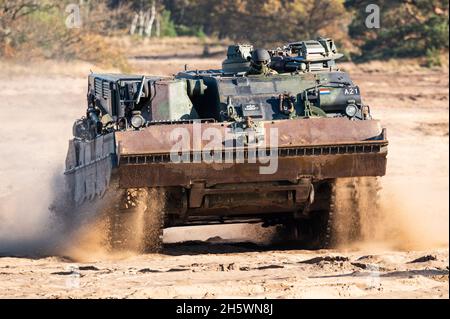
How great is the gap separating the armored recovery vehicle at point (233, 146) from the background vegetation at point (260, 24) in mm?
14739

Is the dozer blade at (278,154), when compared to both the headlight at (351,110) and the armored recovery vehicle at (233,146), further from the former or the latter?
the headlight at (351,110)

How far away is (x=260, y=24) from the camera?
3803 centimetres

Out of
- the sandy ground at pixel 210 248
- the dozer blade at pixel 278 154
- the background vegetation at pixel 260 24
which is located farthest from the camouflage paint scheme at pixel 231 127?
the background vegetation at pixel 260 24

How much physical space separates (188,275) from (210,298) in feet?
4.97

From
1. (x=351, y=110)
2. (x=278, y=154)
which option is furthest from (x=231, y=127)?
(x=351, y=110)

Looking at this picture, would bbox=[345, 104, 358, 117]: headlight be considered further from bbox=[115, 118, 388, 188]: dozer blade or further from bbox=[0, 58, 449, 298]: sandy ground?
bbox=[0, 58, 449, 298]: sandy ground

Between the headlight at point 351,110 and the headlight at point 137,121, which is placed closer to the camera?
the headlight at point 137,121

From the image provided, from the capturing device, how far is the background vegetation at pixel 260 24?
29.8 meters

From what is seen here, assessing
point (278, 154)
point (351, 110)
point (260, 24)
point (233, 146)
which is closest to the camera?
point (233, 146)

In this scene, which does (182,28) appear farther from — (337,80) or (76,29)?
(337,80)

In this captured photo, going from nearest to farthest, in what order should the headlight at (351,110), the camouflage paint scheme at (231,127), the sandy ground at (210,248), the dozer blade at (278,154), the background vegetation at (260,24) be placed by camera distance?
the sandy ground at (210,248) → the dozer blade at (278,154) → the camouflage paint scheme at (231,127) → the headlight at (351,110) → the background vegetation at (260,24)

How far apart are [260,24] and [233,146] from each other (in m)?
25.7

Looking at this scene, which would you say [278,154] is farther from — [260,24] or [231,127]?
[260,24]
